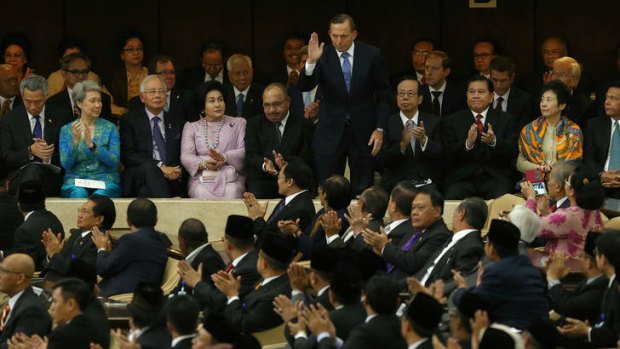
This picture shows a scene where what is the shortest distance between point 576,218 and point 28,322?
3.48 metres

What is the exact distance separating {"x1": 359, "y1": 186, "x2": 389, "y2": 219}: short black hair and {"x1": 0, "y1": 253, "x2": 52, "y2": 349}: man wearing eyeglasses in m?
2.35

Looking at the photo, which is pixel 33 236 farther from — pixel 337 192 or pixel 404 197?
pixel 404 197

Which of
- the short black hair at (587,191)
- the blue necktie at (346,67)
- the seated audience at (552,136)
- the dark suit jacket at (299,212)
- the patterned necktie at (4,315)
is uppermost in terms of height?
the blue necktie at (346,67)

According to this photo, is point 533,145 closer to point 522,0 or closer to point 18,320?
point 522,0

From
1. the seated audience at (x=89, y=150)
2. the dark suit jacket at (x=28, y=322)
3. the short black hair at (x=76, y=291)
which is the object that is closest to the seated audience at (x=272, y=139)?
the seated audience at (x=89, y=150)

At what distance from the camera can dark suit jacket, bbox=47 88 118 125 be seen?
554 inches

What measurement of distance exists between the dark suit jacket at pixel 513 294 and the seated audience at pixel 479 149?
3526 mm

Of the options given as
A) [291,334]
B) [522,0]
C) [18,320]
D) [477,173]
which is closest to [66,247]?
[18,320]

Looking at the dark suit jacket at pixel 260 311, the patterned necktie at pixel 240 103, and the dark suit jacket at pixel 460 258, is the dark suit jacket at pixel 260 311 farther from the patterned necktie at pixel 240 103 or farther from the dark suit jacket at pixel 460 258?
the patterned necktie at pixel 240 103

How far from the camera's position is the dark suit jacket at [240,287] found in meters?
10.4

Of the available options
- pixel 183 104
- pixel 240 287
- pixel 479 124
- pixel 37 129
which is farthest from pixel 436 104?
pixel 240 287

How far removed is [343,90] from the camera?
42.9 feet

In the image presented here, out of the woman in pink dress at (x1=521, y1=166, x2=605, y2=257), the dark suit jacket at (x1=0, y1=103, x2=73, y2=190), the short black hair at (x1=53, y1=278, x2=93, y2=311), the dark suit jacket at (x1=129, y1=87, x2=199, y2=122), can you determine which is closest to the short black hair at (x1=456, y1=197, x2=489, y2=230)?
the woman in pink dress at (x1=521, y1=166, x2=605, y2=257)

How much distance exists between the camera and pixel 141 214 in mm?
11375
